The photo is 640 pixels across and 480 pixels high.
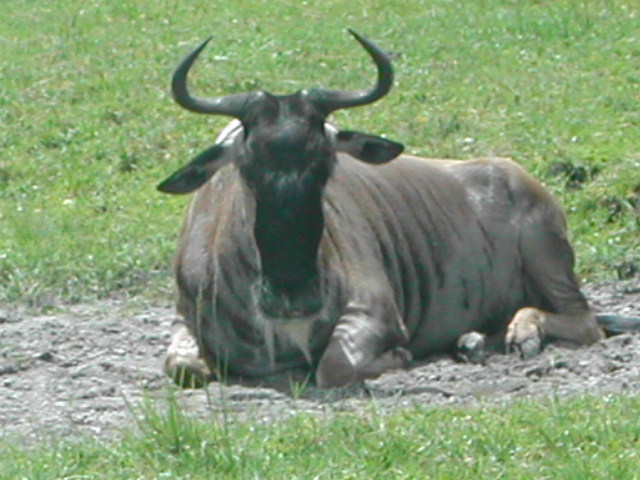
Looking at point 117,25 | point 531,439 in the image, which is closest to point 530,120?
point 117,25

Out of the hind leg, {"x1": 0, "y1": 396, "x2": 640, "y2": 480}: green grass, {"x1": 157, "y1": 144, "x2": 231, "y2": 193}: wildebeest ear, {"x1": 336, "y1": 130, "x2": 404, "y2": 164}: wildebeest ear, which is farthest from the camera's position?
the hind leg

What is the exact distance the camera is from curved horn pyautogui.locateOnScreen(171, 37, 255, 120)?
8.91m

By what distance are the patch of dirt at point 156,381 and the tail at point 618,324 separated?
241 mm

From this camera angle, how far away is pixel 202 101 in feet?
30.0

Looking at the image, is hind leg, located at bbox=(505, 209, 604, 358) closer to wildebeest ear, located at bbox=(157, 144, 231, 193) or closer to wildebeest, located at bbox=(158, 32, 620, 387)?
wildebeest, located at bbox=(158, 32, 620, 387)

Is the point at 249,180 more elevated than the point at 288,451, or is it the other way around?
the point at 249,180

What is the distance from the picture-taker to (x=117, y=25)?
1970cm

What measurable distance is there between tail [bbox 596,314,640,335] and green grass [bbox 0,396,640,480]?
123 inches

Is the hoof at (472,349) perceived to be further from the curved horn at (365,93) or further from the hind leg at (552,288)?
the curved horn at (365,93)

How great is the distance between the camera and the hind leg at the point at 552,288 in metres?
10.1

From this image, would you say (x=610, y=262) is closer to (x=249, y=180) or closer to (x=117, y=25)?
(x=249, y=180)

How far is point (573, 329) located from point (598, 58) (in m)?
7.23

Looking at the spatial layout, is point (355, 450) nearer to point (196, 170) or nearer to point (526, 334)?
point (196, 170)

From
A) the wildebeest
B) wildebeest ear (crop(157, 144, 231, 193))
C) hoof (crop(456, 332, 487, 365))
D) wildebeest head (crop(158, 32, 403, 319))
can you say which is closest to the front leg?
the wildebeest
